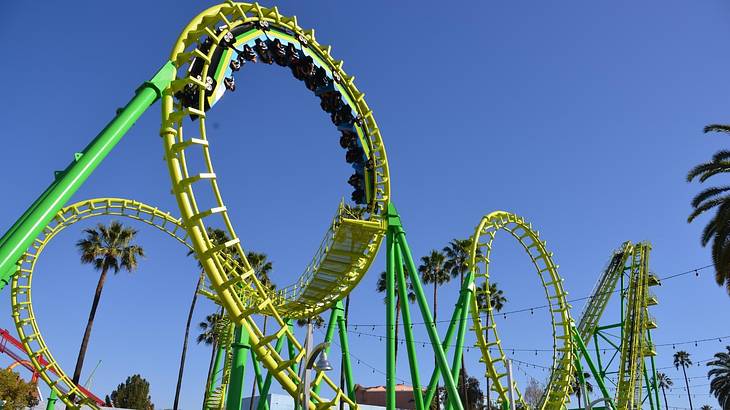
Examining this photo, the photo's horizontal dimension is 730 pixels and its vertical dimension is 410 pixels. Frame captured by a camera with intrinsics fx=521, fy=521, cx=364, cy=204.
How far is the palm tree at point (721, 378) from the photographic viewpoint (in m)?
43.0

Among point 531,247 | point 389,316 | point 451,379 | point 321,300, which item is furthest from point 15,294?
point 531,247

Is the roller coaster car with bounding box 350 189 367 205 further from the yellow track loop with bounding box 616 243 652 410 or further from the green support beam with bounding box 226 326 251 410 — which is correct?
the yellow track loop with bounding box 616 243 652 410

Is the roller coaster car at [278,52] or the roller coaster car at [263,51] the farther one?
the roller coaster car at [278,52]

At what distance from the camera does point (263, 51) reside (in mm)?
11555

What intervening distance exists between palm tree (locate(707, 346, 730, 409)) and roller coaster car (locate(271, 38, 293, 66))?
1851 inches

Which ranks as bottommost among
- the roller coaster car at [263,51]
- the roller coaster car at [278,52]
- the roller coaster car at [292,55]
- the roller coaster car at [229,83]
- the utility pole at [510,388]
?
the utility pole at [510,388]

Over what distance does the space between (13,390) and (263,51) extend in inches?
670

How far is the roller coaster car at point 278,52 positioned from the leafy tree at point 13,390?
16589 mm

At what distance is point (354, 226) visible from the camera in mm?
12375

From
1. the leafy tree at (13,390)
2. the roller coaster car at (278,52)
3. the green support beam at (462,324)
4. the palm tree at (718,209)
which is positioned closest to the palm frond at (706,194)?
the palm tree at (718,209)

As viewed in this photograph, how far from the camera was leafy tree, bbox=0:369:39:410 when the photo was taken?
1923cm

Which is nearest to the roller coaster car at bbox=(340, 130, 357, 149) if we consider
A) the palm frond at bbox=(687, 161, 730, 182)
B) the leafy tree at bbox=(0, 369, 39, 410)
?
the palm frond at bbox=(687, 161, 730, 182)

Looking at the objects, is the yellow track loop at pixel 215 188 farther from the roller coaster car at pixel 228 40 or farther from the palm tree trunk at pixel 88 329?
the palm tree trunk at pixel 88 329

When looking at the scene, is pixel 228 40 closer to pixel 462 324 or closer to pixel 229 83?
pixel 229 83
